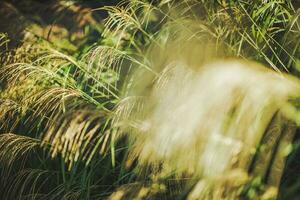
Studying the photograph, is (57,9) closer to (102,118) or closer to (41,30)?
(41,30)

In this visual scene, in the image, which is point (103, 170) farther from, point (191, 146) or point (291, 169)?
point (291, 169)

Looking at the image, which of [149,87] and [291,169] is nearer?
[291,169]

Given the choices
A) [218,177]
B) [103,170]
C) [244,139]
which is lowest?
[103,170]

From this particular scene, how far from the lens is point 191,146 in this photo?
58.0 inches

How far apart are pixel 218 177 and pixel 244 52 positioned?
2.17 feet

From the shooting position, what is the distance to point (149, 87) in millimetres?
1880

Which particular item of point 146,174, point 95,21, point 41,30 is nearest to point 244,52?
point 146,174

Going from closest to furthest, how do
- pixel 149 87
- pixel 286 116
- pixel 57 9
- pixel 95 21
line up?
1. pixel 286 116
2. pixel 149 87
3. pixel 95 21
4. pixel 57 9

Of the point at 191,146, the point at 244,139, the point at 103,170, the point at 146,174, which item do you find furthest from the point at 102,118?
the point at 244,139

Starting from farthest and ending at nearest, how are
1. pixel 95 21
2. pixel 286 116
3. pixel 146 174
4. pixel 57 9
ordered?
pixel 57 9, pixel 95 21, pixel 146 174, pixel 286 116

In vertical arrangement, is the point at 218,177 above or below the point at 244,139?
below

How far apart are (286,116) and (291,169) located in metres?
0.29

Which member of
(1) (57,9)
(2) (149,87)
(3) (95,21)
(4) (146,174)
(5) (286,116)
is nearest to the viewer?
(5) (286,116)

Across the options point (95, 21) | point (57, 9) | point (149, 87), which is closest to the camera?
point (149, 87)
